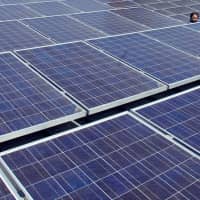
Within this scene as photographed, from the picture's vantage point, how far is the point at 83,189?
10.3 metres

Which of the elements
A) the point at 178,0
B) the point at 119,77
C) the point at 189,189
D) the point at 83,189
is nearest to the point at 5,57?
the point at 119,77

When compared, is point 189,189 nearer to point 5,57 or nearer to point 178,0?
point 5,57

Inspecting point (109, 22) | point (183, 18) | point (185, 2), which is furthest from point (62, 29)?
point (185, 2)

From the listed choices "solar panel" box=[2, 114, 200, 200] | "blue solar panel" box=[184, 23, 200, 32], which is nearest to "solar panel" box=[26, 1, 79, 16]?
"blue solar panel" box=[184, 23, 200, 32]

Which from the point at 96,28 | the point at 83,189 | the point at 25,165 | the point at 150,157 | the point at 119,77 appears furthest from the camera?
the point at 96,28

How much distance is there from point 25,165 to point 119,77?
24.0 feet

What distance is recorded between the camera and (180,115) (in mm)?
14547

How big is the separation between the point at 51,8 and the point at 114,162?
1943 centimetres

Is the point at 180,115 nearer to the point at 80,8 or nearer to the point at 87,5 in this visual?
the point at 80,8

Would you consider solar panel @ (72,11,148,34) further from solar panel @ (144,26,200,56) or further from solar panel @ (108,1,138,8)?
solar panel @ (108,1,138,8)

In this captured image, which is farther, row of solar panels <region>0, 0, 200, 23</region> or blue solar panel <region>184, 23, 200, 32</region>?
row of solar panels <region>0, 0, 200, 23</region>

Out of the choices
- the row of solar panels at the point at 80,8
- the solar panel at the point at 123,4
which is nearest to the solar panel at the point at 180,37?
the row of solar panels at the point at 80,8

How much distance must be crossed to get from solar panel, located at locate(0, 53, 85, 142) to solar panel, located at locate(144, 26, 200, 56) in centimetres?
868

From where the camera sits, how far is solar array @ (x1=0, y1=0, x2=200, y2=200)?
10.6 meters
